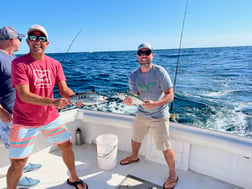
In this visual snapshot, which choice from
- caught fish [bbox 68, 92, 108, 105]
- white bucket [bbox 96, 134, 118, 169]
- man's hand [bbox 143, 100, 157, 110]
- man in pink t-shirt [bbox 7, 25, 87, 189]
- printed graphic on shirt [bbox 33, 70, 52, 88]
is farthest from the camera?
white bucket [bbox 96, 134, 118, 169]

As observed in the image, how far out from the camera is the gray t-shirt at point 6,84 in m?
1.95

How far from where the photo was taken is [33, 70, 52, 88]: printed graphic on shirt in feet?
5.79

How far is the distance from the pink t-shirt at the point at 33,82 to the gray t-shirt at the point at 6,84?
35cm

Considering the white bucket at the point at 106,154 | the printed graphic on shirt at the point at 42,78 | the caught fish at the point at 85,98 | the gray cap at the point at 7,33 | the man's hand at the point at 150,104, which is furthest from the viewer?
the white bucket at the point at 106,154

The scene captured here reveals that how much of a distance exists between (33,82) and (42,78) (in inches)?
3.5

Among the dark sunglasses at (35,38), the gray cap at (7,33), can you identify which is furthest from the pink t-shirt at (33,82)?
the gray cap at (7,33)

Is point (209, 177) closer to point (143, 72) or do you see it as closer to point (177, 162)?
point (177, 162)

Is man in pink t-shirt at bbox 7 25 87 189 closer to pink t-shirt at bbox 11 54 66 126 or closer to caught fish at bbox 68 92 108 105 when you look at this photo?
pink t-shirt at bbox 11 54 66 126

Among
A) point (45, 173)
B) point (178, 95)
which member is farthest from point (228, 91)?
point (45, 173)

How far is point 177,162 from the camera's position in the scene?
2623 millimetres

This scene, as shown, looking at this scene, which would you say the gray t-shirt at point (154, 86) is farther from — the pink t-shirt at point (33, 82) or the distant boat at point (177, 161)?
the pink t-shirt at point (33, 82)

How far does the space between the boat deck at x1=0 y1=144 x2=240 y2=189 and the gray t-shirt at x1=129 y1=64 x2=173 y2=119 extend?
0.80m

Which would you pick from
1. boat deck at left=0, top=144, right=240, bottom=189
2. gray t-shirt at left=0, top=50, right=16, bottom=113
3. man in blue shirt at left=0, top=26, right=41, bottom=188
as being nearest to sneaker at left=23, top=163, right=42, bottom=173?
boat deck at left=0, top=144, right=240, bottom=189

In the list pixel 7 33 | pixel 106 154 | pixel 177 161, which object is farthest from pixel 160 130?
pixel 7 33
